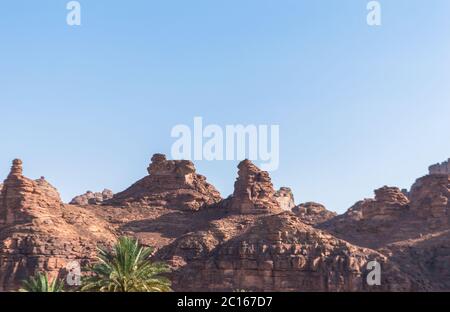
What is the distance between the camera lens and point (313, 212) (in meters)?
135

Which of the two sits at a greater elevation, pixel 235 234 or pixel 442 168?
pixel 442 168

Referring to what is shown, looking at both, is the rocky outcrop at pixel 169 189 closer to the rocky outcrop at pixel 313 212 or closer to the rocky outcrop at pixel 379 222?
the rocky outcrop at pixel 313 212

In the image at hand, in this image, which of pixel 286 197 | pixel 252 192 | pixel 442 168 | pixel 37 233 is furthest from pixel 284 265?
pixel 442 168

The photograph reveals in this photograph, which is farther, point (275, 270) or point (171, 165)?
point (171, 165)

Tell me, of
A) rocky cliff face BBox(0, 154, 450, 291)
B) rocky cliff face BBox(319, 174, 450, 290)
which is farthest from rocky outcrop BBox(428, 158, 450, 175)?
rocky cliff face BBox(319, 174, 450, 290)

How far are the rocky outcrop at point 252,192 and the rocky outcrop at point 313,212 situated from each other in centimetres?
2227

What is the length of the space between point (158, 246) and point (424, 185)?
4340 cm

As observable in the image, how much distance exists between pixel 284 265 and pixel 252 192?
2744 centimetres

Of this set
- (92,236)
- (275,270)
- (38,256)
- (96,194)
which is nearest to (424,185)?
(275,270)

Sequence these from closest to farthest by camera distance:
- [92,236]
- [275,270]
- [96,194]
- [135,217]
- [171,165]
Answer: [275,270] < [92,236] < [135,217] < [171,165] < [96,194]

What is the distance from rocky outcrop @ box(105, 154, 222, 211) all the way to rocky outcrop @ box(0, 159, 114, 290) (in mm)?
13594

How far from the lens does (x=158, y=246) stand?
323ft

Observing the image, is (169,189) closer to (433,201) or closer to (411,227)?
(411,227)
